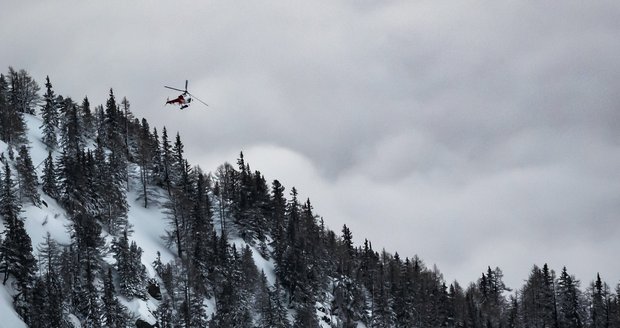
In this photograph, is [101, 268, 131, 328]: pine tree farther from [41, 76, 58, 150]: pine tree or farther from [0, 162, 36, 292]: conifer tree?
[41, 76, 58, 150]: pine tree

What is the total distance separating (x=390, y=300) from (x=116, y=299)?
6377 cm

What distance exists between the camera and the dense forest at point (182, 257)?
8050 cm

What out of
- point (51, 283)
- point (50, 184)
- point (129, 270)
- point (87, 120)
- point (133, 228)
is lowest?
point (51, 283)

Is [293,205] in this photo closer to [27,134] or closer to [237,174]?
[237,174]

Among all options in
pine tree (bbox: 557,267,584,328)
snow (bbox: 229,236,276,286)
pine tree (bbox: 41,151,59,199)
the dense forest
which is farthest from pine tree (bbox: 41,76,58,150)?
pine tree (bbox: 557,267,584,328)

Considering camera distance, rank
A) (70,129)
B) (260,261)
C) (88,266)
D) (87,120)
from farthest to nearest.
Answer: (87,120)
(260,261)
(70,129)
(88,266)

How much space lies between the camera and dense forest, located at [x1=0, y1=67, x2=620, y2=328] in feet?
264

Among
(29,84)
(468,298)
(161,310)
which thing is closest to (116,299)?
(161,310)

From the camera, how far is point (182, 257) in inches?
4218

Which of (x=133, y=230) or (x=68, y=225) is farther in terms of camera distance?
(x=133, y=230)

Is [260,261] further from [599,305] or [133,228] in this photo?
[599,305]

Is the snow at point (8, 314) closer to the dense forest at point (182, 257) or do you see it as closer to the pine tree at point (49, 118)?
the dense forest at point (182, 257)

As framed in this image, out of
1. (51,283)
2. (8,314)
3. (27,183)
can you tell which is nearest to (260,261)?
(27,183)

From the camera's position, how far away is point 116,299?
79.2 metres
